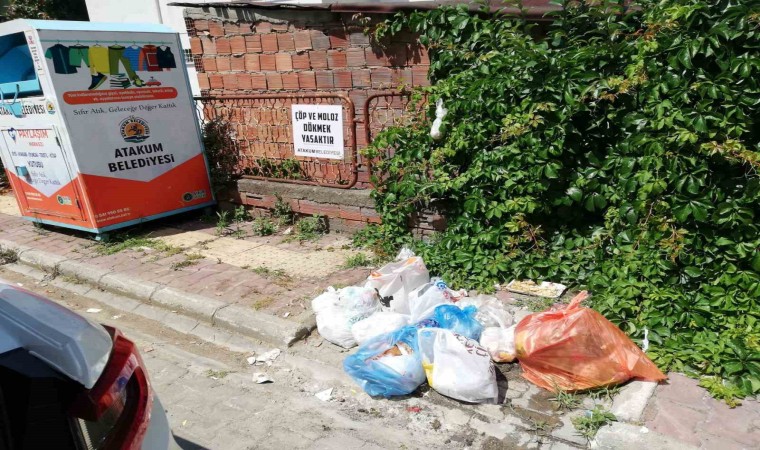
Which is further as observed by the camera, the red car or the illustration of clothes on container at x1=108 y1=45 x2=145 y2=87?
the illustration of clothes on container at x1=108 y1=45 x2=145 y2=87

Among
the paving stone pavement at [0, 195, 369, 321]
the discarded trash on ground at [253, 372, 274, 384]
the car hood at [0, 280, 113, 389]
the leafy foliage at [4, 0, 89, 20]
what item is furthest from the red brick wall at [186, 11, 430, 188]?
the leafy foliage at [4, 0, 89, 20]

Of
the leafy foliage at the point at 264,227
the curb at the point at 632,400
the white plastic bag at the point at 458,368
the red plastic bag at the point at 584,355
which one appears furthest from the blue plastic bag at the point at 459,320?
the leafy foliage at the point at 264,227

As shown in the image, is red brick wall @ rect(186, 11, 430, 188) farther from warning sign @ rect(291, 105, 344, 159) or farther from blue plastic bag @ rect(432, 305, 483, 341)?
blue plastic bag @ rect(432, 305, 483, 341)

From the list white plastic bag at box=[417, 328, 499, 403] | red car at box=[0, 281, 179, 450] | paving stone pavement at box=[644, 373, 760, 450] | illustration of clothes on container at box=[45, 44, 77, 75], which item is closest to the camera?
red car at box=[0, 281, 179, 450]

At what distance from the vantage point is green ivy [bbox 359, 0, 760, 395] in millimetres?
3209

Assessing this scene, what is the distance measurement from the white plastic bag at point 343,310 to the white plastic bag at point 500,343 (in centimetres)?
92

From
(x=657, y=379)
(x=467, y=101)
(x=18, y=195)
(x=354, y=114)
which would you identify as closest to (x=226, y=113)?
(x=354, y=114)

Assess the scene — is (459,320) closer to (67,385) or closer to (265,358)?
(265,358)

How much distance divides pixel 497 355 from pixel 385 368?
79 centimetres

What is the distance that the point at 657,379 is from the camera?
3162 millimetres

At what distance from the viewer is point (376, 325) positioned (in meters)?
3.83

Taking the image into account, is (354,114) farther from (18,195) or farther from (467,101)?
(18,195)

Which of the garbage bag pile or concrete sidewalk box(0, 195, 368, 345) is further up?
the garbage bag pile

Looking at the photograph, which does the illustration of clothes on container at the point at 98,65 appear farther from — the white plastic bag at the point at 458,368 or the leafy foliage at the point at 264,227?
the white plastic bag at the point at 458,368
